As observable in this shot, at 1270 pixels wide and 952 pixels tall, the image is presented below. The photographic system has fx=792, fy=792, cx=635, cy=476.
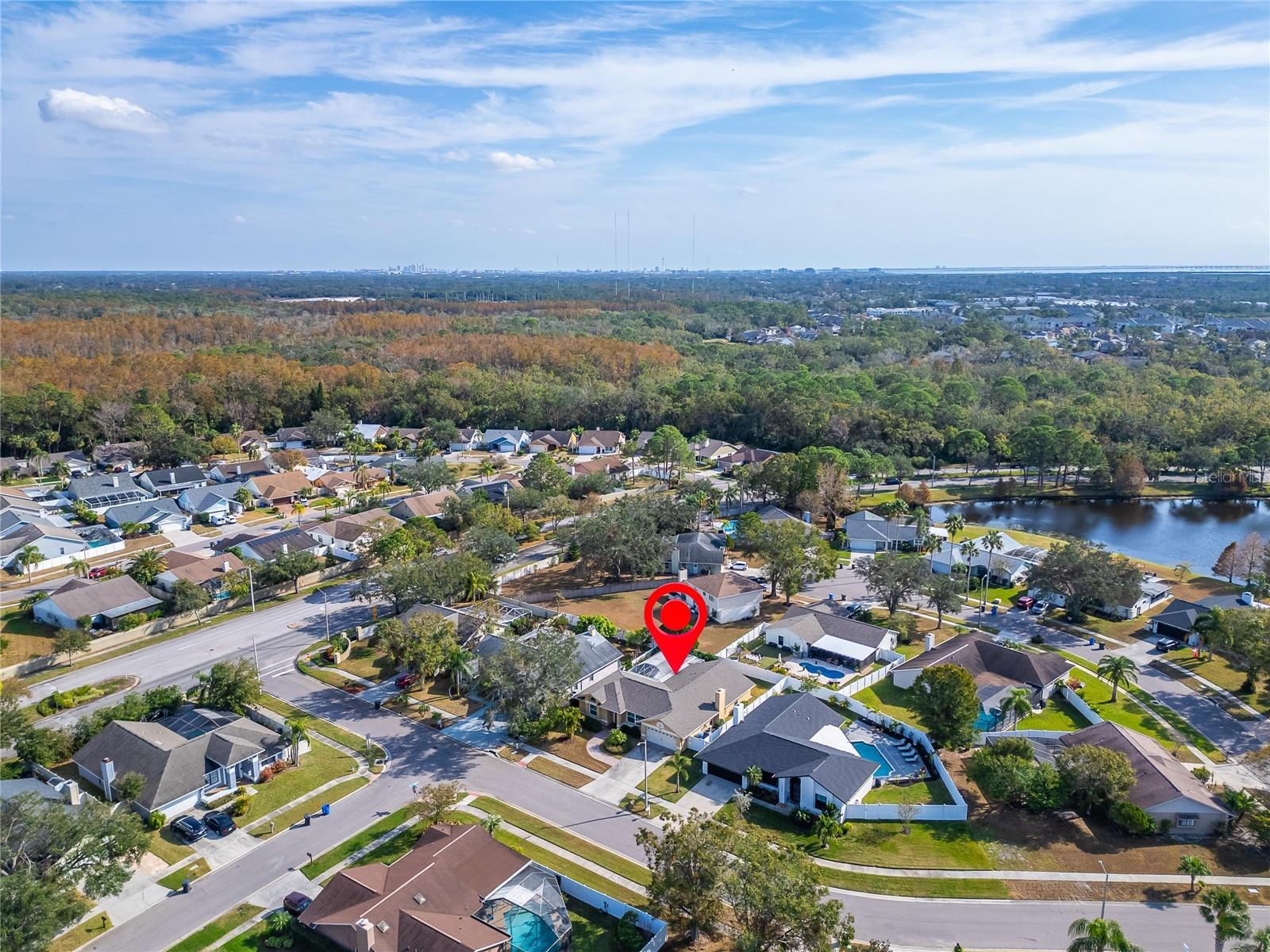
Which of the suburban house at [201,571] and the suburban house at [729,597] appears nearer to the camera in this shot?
the suburban house at [729,597]

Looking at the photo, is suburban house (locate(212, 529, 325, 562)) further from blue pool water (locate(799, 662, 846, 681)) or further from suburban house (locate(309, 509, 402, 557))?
blue pool water (locate(799, 662, 846, 681))

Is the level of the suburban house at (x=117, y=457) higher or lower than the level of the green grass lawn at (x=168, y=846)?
higher

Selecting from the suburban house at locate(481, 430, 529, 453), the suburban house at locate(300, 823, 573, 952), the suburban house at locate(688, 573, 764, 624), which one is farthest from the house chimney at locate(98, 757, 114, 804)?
the suburban house at locate(481, 430, 529, 453)

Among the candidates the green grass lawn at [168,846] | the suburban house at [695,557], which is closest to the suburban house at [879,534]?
the suburban house at [695,557]

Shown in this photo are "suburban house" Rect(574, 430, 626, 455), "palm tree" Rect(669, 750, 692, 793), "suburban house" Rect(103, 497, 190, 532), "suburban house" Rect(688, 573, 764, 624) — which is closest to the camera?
"palm tree" Rect(669, 750, 692, 793)

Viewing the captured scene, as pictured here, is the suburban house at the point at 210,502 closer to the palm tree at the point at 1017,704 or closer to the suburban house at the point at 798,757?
the suburban house at the point at 798,757

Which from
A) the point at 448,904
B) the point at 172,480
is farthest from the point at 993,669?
the point at 172,480
